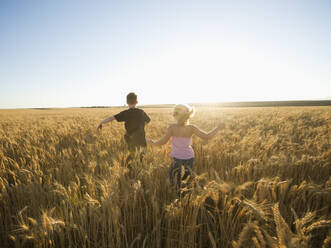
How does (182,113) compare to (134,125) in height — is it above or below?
above

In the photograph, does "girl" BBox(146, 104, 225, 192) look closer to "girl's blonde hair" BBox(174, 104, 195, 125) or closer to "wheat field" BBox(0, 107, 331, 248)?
"girl's blonde hair" BBox(174, 104, 195, 125)

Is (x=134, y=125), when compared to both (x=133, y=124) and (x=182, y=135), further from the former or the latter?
(x=182, y=135)

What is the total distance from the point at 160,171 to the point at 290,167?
193cm

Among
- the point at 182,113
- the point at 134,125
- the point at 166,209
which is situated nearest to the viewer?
the point at 166,209

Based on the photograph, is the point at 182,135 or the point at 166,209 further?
the point at 182,135

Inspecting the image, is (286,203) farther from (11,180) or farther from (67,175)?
(11,180)

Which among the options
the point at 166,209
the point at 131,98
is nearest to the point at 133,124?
the point at 131,98

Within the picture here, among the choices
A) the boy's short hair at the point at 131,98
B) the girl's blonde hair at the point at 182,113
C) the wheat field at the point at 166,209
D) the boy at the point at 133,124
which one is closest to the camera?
the wheat field at the point at 166,209

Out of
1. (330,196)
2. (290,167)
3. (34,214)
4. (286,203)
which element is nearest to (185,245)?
(286,203)

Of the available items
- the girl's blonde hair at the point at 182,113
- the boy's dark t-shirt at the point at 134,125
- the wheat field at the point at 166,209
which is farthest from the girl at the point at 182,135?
the boy's dark t-shirt at the point at 134,125

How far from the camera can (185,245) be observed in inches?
50.5

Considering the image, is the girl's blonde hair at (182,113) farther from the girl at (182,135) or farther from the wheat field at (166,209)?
the wheat field at (166,209)

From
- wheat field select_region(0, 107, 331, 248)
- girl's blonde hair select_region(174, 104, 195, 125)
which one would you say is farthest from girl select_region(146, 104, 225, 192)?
wheat field select_region(0, 107, 331, 248)

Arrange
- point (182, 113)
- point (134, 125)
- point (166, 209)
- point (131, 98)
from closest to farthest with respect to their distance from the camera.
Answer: point (166, 209), point (182, 113), point (131, 98), point (134, 125)
